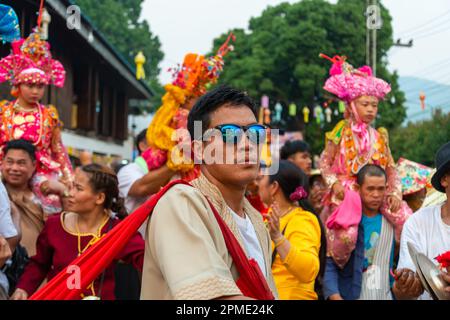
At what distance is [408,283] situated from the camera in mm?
3574

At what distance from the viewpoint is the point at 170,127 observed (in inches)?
229

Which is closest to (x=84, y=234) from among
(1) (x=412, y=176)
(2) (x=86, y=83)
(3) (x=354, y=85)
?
(3) (x=354, y=85)

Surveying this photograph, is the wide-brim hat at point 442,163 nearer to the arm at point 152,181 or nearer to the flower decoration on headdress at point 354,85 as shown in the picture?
the arm at point 152,181

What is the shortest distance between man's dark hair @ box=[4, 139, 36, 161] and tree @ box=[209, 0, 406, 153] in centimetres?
2197

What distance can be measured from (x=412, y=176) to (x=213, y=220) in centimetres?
483

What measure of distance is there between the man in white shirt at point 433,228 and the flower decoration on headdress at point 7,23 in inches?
107

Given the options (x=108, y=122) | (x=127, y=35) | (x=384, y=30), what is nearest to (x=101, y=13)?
(x=127, y=35)

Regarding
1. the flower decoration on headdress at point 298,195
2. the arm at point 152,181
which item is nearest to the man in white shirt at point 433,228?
the flower decoration on headdress at point 298,195

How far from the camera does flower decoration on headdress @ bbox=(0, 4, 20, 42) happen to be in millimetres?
4180

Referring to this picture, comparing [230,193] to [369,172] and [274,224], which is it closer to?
[274,224]

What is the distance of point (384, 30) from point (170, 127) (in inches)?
937

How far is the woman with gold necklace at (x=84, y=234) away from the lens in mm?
4227

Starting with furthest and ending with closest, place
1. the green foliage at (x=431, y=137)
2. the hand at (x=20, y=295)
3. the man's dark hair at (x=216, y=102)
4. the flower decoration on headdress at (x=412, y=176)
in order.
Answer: the green foliage at (x=431, y=137) → the flower decoration on headdress at (x=412, y=176) → the hand at (x=20, y=295) → the man's dark hair at (x=216, y=102)

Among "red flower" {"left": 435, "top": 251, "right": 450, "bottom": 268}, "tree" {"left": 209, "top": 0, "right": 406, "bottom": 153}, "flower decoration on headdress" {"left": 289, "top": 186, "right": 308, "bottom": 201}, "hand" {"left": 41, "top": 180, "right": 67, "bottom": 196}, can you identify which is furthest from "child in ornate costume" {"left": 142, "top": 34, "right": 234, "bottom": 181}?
"tree" {"left": 209, "top": 0, "right": 406, "bottom": 153}
